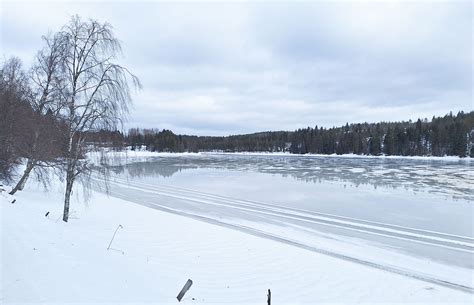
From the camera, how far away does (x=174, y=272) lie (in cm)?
726

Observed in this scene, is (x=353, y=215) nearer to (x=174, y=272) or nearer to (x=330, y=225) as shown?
(x=330, y=225)

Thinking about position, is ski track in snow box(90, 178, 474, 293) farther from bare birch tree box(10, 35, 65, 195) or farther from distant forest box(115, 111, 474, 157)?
distant forest box(115, 111, 474, 157)

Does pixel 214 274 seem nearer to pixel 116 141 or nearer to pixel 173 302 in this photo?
pixel 173 302

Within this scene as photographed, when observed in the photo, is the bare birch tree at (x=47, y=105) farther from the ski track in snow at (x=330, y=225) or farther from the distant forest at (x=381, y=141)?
the distant forest at (x=381, y=141)

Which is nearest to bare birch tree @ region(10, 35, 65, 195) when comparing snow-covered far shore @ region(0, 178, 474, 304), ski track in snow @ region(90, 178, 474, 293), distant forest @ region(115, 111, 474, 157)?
snow-covered far shore @ region(0, 178, 474, 304)

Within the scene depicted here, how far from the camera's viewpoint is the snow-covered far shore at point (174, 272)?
498cm

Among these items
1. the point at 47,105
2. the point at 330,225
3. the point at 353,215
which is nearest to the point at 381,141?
the point at 353,215

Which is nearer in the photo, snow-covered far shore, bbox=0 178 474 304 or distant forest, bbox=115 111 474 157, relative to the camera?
snow-covered far shore, bbox=0 178 474 304

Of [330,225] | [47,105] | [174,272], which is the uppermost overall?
[47,105]

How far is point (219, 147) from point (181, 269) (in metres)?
150

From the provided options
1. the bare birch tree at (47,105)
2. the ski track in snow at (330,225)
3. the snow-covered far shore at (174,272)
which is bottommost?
the ski track in snow at (330,225)

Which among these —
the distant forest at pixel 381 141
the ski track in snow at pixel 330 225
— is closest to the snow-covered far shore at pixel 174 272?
the ski track in snow at pixel 330 225

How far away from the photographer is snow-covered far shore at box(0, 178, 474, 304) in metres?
4.98

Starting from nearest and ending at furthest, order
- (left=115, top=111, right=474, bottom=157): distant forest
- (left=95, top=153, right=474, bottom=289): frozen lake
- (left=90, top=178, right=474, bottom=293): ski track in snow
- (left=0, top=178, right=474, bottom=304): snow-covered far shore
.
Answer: (left=0, top=178, right=474, bottom=304): snow-covered far shore, (left=90, top=178, right=474, bottom=293): ski track in snow, (left=95, top=153, right=474, bottom=289): frozen lake, (left=115, top=111, right=474, bottom=157): distant forest
